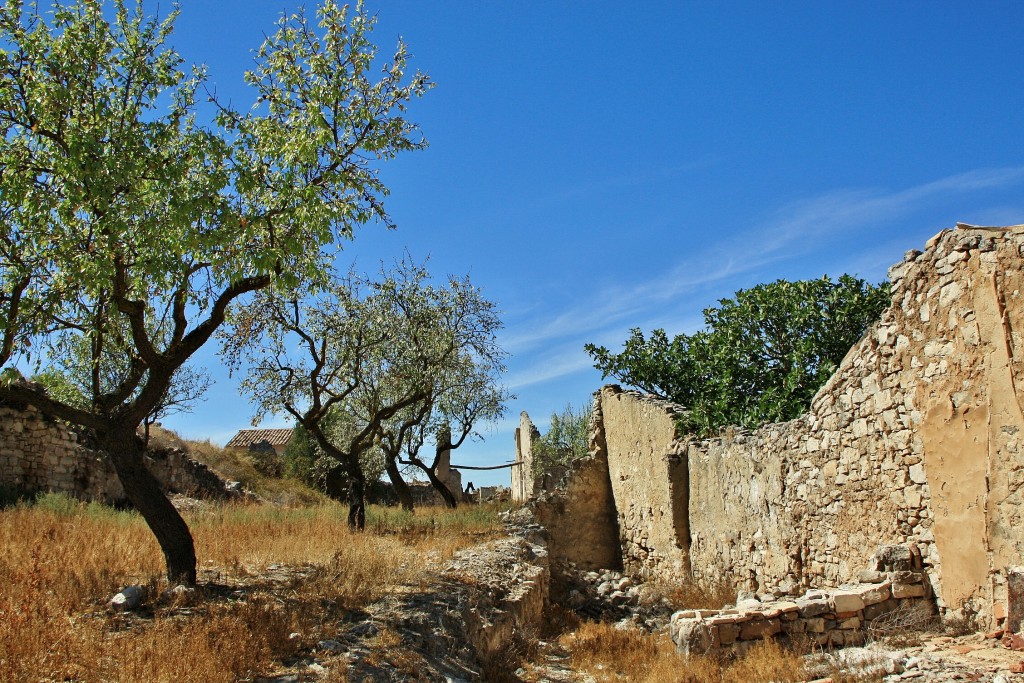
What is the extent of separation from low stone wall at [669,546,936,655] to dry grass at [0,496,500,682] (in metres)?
3.60

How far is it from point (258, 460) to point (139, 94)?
26.5m

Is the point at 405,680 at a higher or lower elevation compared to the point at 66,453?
lower

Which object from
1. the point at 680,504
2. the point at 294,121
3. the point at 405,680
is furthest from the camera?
the point at 680,504

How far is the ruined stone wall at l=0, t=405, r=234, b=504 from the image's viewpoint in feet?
57.4

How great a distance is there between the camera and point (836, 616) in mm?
8219

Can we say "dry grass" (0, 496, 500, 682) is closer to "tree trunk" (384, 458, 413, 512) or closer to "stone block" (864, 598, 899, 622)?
"stone block" (864, 598, 899, 622)

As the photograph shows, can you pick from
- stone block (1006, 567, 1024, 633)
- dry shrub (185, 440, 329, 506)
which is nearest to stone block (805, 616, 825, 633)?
stone block (1006, 567, 1024, 633)

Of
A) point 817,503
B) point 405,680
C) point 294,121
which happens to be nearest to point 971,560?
point 817,503

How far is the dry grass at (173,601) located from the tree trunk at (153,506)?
31 centimetres

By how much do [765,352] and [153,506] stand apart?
11.5 meters

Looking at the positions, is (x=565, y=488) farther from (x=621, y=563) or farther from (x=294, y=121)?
(x=294, y=121)

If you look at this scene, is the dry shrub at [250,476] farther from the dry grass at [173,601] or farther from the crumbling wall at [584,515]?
the dry grass at [173,601]

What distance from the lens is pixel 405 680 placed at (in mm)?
6047

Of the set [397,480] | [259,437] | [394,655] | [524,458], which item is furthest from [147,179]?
[259,437]
